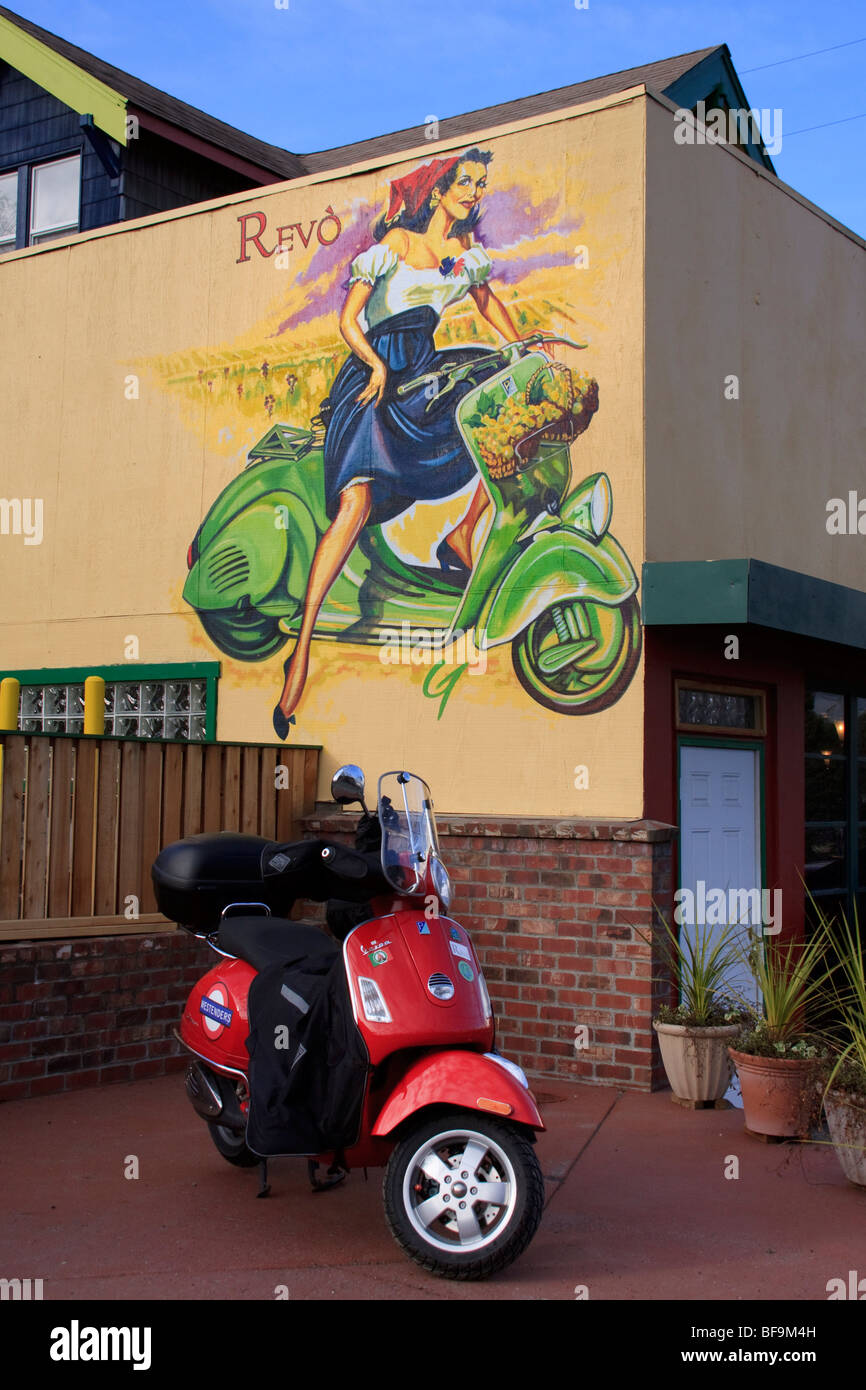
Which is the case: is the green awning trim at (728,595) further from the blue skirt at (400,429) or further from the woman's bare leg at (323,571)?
the woman's bare leg at (323,571)

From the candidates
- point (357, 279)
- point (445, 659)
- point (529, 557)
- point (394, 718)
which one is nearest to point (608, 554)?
point (529, 557)

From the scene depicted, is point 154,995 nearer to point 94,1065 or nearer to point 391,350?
point 94,1065

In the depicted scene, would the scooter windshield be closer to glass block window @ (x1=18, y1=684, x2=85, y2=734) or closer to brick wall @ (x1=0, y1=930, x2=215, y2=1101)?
brick wall @ (x1=0, y1=930, x2=215, y2=1101)

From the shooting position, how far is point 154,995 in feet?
24.9

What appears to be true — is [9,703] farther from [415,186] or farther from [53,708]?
[415,186]

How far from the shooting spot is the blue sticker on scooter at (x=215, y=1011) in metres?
5.29

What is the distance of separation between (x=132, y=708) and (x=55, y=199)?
5.77 m

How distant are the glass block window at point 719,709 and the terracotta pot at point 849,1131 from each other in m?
3.05

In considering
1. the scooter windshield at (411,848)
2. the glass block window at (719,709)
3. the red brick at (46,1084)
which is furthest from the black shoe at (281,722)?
the scooter windshield at (411,848)

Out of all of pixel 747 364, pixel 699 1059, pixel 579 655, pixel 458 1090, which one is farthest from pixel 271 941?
pixel 747 364

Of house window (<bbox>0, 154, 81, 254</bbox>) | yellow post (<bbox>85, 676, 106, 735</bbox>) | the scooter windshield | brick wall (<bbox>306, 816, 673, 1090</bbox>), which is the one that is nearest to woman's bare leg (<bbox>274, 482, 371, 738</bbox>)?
yellow post (<bbox>85, 676, 106, 735</bbox>)

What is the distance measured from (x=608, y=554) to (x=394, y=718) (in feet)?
6.06

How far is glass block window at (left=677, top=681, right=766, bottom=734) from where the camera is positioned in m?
8.41

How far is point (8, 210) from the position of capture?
13.3 metres
